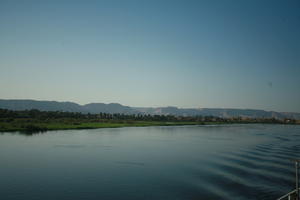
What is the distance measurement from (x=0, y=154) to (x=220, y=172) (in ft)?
109

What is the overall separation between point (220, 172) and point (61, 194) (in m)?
18.7

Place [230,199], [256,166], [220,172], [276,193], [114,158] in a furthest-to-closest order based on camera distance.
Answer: [114,158]
[256,166]
[220,172]
[276,193]
[230,199]

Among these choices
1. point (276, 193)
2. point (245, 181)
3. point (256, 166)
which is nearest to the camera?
point (276, 193)

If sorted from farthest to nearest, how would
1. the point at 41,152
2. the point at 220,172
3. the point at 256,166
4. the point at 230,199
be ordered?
1. the point at 41,152
2. the point at 256,166
3. the point at 220,172
4. the point at 230,199

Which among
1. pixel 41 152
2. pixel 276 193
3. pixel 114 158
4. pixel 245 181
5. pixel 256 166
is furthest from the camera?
pixel 41 152

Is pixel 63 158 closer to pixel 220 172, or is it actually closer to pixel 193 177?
pixel 193 177

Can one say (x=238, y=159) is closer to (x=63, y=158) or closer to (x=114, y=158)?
(x=114, y=158)

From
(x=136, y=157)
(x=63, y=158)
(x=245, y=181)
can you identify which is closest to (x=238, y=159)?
(x=245, y=181)

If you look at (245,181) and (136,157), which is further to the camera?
(136,157)

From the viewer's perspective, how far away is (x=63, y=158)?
3747 cm

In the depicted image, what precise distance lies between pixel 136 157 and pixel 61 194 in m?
19.9

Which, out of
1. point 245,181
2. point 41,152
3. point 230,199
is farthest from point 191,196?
point 41,152

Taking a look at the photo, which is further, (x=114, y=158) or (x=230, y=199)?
(x=114, y=158)

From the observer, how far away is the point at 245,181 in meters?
27.0
